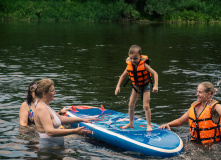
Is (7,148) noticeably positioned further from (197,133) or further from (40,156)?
(197,133)

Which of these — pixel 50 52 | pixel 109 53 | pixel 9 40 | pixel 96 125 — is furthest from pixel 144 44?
pixel 96 125

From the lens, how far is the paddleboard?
691 centimetres

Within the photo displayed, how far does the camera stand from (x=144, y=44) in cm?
2523

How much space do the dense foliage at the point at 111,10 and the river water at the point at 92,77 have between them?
69.8 feet

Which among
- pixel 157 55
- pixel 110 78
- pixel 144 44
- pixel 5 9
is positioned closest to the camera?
pixel 110 78

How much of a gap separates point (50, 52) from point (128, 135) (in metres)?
14.5

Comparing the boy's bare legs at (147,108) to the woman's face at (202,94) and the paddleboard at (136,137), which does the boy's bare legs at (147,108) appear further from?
the woman's face at (202,94)

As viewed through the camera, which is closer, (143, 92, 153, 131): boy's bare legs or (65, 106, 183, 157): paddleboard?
(65, 106, 183, 157): paddleboard

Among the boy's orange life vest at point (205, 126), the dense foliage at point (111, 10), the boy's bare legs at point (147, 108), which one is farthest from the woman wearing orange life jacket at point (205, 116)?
the dense foliage at point (111, 10)

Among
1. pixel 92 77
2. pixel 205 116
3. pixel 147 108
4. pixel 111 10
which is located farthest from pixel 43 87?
pixel 111 10

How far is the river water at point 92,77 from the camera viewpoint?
730 cm

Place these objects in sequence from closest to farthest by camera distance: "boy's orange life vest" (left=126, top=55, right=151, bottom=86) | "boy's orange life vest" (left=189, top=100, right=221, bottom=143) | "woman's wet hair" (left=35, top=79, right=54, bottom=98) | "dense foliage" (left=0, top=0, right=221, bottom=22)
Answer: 1. "woman's wet hair" (left=35, top=79, right=54, bottom=98)
2. "boy's orange life vest" (left=189, top=100, right=221, bottom=143)
3. "boy's orange life vest" (left=126, top=55, right=151, bottom=86)
4. "dense foliage" (left=0, top=0, right=221, bottom=22)

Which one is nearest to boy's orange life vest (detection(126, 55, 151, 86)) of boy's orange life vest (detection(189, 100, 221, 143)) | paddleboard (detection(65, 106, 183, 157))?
paddleboard (detection(65, 106, 183, 157))

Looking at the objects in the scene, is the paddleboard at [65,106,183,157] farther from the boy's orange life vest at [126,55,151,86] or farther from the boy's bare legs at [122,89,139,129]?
the boy's orange life vest at [126,55,151,86]
